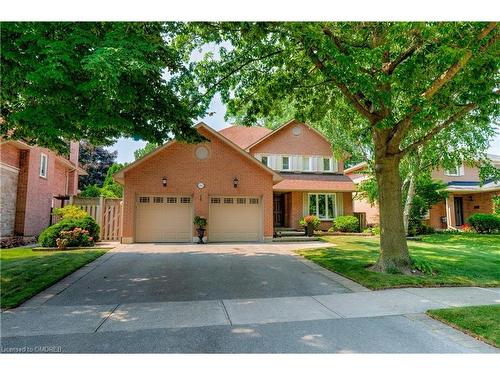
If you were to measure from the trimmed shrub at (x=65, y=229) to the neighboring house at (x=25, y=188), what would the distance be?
2.90 meters

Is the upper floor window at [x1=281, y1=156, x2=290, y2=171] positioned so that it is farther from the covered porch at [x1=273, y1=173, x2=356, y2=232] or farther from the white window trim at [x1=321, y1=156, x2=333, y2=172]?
the white window trim at [x1=321, y1=156, x2=333, y2=172]

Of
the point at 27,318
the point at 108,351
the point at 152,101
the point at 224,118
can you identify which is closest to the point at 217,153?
the point at 224,118

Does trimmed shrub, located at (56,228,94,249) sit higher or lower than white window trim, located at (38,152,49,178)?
lower

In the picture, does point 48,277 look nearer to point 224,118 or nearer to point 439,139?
point 224,118

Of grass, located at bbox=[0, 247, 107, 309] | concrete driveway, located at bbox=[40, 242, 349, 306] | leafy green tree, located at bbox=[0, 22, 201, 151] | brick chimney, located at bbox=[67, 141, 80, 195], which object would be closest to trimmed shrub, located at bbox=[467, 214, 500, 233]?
concrete driveway, located at bbox=[40, 242, 349, 306]

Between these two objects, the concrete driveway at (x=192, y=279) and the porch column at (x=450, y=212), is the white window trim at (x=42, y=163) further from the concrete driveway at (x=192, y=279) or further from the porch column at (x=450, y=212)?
the porch column at (x=450, y=212)

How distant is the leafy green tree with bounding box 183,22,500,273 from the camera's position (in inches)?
271

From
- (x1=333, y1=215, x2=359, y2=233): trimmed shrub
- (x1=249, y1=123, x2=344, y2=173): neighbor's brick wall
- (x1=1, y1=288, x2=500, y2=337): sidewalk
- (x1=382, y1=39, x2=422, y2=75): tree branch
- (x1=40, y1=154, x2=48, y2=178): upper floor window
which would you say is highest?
(x1=249, y1=123, x2=344, y2=173): neighbor's brick wall

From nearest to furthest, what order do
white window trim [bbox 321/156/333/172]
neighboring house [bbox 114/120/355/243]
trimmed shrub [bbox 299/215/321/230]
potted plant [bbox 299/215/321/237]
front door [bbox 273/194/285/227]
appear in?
neighboring house [bbox 114/120/355/243], potted plant [bbox 299/215/321/237], trimmed shrub [bbox 299/215/321/230], white window trim [bbox 321/156/333/172], front door [bbox 273/194/285/227]

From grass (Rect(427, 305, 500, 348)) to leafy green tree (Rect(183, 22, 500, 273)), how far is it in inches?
125

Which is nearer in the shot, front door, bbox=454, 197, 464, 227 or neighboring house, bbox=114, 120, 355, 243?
neighboring house, bbox=114, 120, 355, 243

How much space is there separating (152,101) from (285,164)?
595 inches

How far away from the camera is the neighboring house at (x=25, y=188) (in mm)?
15252

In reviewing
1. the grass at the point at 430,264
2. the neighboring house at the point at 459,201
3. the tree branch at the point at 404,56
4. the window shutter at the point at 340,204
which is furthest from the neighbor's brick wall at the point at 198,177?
the neighboring house at the point at 459,201
